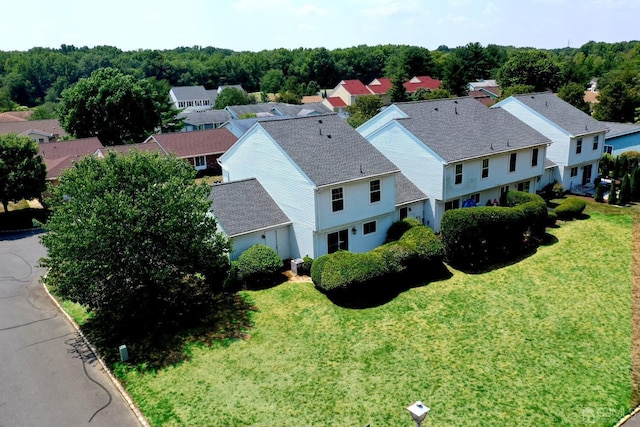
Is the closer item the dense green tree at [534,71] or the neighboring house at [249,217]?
the neighboring house at [249,217]

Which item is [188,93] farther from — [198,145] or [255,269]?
[255,269]

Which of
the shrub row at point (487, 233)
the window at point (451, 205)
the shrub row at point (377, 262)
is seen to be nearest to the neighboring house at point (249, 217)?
the shrub row at point (377, 262)

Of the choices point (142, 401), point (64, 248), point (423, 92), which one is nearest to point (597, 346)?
point (142, 401)

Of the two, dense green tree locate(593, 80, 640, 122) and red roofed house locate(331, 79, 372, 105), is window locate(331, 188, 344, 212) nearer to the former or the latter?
dense green tree locate(593, 80, 640, 122)

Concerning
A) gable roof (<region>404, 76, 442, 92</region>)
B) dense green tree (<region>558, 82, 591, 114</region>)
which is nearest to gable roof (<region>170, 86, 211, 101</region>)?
gable roof (<region>404, 76, 442, 92</region>)

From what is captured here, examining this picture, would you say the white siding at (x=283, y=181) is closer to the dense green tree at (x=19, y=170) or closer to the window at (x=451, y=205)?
the window at (x=451, y=205)

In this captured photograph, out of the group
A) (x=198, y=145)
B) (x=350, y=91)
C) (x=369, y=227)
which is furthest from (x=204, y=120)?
(x=369, y=227)
